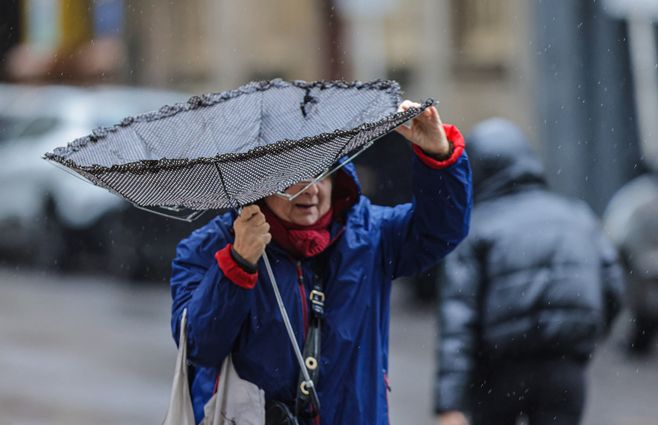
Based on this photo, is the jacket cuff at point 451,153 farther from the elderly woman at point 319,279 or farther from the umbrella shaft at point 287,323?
the umbrella shaft at point 287,323

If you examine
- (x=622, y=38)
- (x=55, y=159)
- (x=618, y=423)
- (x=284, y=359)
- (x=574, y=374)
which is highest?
(x=622, y=38)

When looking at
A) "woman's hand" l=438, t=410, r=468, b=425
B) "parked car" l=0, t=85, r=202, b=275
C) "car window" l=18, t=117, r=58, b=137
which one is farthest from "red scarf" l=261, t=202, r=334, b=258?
"car window" l=18, t=117, r=58, b=137

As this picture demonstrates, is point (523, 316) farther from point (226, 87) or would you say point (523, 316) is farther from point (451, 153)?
point (226, 87)

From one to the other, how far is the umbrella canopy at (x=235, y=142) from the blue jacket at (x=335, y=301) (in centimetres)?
22

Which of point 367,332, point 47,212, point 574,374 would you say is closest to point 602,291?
point 574,374

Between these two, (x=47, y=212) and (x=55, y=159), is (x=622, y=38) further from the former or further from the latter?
(x=55, y=159)

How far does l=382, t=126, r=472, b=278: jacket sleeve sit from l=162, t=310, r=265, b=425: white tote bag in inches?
22.5

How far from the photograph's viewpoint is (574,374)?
534 centimetres

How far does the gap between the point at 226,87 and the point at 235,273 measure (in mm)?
21217

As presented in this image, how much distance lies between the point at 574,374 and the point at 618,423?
3.98 m

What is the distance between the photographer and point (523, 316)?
534 cm

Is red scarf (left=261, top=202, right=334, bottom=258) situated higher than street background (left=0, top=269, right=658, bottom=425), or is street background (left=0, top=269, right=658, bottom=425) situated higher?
red scarf (left=261, top=202, right=334, bottom=258)

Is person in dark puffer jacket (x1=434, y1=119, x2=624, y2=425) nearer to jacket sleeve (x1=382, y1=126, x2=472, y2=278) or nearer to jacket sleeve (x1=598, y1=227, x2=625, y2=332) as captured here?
jacket sleeve (x1=598, y1=227, x2=625, y2=332)

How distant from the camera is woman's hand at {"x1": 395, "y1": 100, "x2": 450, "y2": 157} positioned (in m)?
3.75
